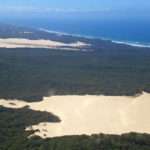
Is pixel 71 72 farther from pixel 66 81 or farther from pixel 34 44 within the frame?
pixel 34 44

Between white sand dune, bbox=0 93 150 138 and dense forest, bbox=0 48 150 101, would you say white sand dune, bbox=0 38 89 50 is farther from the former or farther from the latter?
white sand dune, bbox=0 93 150 138

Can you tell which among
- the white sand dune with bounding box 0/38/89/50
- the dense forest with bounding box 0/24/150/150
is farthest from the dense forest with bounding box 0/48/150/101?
the white sand dune with bounding box 0/38/89/50

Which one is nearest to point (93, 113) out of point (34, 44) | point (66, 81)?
point (66, 81)

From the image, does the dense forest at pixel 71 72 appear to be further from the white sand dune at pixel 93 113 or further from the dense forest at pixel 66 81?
the white sand dune at pixel 93 113

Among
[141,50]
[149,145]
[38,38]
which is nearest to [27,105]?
[149,145]

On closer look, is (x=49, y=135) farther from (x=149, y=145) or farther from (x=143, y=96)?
(x=143, y=96)

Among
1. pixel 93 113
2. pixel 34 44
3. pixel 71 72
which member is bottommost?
pixel 93 113

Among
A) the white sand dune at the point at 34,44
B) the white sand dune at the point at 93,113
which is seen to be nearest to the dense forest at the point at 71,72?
the white sand dune at the point at 93,113
